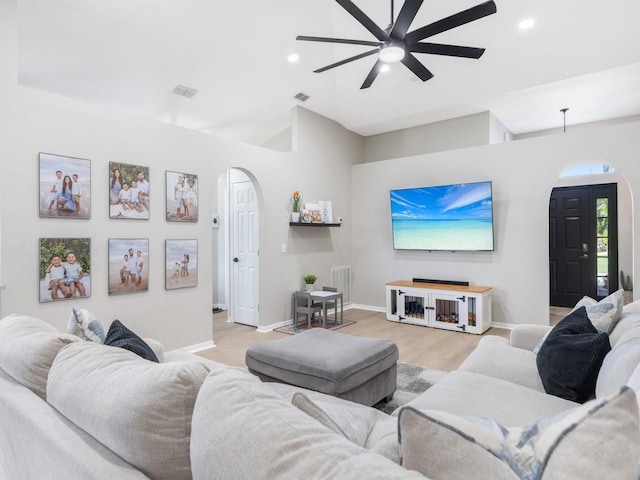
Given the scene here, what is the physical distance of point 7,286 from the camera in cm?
288

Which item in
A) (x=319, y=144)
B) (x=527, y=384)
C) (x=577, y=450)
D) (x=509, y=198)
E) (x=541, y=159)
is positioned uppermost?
(x=319, y=144)

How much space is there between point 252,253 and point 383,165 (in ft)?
8.84

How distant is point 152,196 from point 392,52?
2.67 m

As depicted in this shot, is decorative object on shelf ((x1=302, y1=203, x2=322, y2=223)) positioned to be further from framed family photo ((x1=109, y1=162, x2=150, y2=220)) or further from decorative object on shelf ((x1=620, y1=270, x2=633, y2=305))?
decorative object on shelf ((x1=620, y1=270, x2=633, y2=305))

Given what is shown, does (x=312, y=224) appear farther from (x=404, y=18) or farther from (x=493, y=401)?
(x=493, y=401)

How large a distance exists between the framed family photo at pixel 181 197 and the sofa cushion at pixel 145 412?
10.2 feet

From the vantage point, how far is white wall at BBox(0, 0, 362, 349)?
2.91 m

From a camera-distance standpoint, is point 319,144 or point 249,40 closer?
point 249,40

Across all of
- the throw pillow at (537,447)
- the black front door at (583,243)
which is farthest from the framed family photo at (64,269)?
the black front door at (583,243)

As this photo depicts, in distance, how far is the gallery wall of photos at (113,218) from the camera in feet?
10.1

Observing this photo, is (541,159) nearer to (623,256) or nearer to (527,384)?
(623,256)

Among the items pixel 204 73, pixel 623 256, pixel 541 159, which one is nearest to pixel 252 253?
pixel 204 73

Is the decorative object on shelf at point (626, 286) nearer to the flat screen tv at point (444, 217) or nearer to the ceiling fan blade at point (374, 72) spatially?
the flat screen tv at point (444, 217)

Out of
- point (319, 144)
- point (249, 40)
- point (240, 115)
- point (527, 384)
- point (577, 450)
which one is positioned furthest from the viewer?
point (319, 144)
